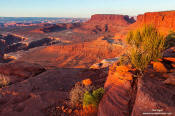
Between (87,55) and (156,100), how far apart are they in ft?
78.2

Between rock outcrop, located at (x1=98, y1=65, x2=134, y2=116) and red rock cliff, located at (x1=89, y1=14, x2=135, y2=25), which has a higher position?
red rock cliff, located at (x1=89, y1=14, x2=135, y2=25)

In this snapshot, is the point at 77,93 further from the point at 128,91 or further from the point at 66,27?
the point at 66,27

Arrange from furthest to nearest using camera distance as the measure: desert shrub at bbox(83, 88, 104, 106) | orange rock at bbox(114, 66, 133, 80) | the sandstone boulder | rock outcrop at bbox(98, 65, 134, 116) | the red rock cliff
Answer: the red rock cliff
orange rock at bbox(114, 66, 133, 80)
desert shrub at bbox(83, 88, 104, 106)
rock outcrop at bbox(98, 65, 134, 116)
the sandstone boulder

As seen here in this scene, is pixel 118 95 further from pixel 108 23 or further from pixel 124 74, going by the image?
pixel 108 23

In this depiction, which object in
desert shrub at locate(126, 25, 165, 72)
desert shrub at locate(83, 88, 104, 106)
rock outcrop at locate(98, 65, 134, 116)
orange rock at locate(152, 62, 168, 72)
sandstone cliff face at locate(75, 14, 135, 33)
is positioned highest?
sandstone cliff face at locate(75, 14, 135, 33)

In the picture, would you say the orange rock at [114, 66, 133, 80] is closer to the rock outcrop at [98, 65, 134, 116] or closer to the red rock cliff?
the rock outcrop at [98, 65, 134, 116]

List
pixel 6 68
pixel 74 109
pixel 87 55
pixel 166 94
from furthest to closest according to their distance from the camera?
pixel 87 55, pixel 6 68, pixel 74 109, pixel 166 94

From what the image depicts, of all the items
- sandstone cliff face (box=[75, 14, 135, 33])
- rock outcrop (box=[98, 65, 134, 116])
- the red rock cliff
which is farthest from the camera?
the red rock cliff

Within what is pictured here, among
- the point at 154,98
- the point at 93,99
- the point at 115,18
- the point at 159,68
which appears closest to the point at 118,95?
the point at 93,99

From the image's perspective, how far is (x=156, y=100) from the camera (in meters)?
2.24

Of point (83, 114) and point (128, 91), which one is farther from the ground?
point (128, 91)

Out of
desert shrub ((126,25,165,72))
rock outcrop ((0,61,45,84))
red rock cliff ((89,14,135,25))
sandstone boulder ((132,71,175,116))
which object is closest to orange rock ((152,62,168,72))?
desert shrub ((126,25,165,72))

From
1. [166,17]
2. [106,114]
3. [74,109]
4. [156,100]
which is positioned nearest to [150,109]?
[156,100]

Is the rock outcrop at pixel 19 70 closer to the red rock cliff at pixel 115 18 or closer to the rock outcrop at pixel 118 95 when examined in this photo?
the rock outcrop at pixel 118 95
